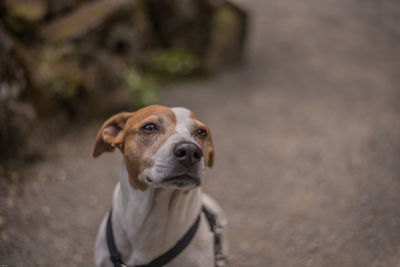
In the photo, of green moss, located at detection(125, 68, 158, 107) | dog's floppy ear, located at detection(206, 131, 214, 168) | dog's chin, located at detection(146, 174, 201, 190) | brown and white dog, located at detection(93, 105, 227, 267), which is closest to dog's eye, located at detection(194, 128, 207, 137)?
brown and white dog, located at detection(93, 105, 227, 267)

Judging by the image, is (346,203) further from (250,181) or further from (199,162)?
(199,162)

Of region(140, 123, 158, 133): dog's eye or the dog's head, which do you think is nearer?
the dog's head

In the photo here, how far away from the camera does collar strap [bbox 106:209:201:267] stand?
95.5 inches

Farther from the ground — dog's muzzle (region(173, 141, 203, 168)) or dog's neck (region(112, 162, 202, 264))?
dog's muzzle (region(173, 141, 203, 168))

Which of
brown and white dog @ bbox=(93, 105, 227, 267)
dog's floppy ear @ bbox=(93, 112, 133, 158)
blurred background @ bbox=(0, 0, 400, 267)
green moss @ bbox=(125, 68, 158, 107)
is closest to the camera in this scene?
brown and white dog @ bbox=(93, 105, 227, 267)

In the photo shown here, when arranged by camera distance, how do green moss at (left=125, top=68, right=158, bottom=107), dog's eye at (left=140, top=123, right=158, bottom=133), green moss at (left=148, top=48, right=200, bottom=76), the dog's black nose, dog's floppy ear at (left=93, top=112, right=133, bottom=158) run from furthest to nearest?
green moss at (left=148, top=48, right=200, bottom=76) < green moss at (left=125, top=68, right=158, bottom=107) < dog's floppy ear at (left=93, top=112, right=133, bottom=158) < dog's eye at (left=140, top=123, right=158, bottom=133) < the dog's black nose

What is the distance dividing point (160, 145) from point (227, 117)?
193 inches

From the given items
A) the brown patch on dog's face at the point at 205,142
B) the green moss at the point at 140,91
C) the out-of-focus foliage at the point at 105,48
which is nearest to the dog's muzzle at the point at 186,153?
the brown patch on dog's face at the point at 205,142

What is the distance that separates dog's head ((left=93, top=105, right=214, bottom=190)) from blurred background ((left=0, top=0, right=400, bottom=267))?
2.09 metres

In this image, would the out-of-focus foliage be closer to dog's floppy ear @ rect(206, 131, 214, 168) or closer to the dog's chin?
dog's floppy ear @ rect(206, 131, 214, 168)

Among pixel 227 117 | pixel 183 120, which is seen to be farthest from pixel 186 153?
pixel 227 117

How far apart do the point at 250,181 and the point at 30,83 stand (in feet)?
13.2

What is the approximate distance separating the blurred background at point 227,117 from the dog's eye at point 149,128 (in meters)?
2.35

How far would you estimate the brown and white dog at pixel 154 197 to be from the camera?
88.3 inches
